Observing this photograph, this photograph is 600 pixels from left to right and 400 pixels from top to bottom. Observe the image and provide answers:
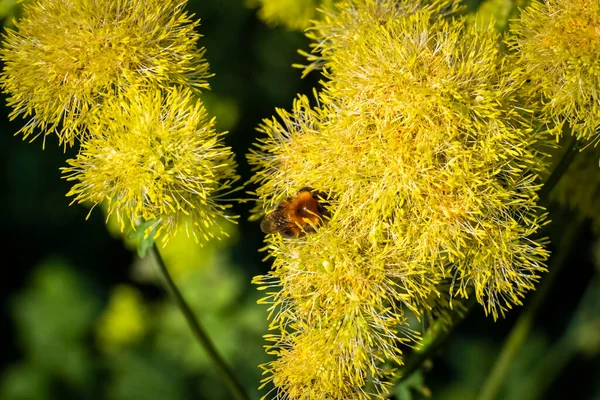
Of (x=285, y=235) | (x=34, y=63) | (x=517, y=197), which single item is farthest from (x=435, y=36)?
(x=34, y=63)

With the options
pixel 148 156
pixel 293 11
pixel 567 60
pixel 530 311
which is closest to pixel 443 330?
pixel 530 311

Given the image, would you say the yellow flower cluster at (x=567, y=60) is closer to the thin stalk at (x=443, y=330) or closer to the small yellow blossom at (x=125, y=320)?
the thin stalk at (x=443, y=330)

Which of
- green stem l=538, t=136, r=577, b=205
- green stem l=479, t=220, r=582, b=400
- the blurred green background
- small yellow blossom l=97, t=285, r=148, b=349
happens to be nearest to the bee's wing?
green stem l=538, t=136, r=577, b=205

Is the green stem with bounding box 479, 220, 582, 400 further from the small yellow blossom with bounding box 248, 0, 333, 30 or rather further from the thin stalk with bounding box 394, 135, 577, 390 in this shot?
the small yellow blossom with bounding box 248, 0, 333, 30

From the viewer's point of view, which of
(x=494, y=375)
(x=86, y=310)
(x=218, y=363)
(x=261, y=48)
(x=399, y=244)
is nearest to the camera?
(x=399, y=244)

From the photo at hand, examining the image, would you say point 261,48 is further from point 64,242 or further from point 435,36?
point 435,36

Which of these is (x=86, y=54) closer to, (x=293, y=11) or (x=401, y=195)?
(x=401, y=195)

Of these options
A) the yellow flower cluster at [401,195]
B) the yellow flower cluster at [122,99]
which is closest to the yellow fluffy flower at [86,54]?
the yellow flower cluster at [122,99]

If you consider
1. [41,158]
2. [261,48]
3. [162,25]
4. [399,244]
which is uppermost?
[162,25]
